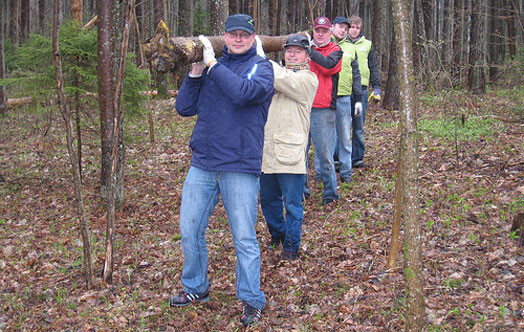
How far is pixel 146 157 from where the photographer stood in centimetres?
1009

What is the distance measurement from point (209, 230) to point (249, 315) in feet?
8.16

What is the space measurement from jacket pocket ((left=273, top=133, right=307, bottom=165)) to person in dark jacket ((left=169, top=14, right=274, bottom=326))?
0.85 metres

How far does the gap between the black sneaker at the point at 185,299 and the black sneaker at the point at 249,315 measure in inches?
17.2

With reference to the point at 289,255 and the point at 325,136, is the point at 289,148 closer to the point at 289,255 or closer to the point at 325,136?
the point at 289,255

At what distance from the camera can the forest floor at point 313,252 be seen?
3.93m

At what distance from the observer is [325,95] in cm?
612

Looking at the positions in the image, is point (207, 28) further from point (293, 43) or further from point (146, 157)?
point (293, 43)

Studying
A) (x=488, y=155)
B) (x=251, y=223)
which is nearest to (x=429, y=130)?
(x=488, y=155)

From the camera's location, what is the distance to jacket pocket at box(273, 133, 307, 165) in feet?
15.3

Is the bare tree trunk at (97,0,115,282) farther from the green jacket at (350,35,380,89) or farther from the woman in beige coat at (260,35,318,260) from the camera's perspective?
the green jacket at (350,35,380,89)

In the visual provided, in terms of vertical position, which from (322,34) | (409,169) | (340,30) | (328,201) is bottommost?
(328,201)

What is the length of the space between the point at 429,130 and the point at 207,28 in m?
13.8

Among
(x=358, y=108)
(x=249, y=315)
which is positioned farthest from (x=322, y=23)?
(x=249, y=315)

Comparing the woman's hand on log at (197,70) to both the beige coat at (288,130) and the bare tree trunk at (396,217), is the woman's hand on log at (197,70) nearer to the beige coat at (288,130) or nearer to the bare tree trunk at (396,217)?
the beige coat at (288,130)
